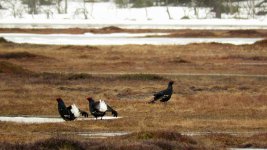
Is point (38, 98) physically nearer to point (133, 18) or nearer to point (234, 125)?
point (234, 125)

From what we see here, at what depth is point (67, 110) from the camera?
2195 centimetres

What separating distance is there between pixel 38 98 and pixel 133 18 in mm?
82236

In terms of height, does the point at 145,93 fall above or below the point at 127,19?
above

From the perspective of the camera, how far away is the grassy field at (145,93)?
1781cm

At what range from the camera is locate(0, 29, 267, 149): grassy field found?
17.8 m

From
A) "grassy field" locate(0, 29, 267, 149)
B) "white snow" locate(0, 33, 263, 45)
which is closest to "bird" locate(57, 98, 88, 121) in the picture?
"grassy field" locate(0, 29, 267, 149)

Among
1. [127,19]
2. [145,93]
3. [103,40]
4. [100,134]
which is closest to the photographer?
[100,134]

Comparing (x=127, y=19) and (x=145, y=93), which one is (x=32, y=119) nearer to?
(x=145, y=93)

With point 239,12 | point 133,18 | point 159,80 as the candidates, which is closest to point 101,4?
point 133,18

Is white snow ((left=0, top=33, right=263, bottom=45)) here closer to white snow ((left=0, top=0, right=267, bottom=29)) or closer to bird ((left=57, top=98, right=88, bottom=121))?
white snow ((left=0, top=0, right=267, bottom=29))

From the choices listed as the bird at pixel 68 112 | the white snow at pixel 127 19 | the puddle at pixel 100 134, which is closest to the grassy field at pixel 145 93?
the puddle at pixel 100 134

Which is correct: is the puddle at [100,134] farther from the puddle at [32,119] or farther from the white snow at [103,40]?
the white snow at [103,40]

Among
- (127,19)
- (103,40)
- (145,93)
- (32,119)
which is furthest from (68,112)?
(127,19)

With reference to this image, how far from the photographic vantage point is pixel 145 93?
1205 inches
